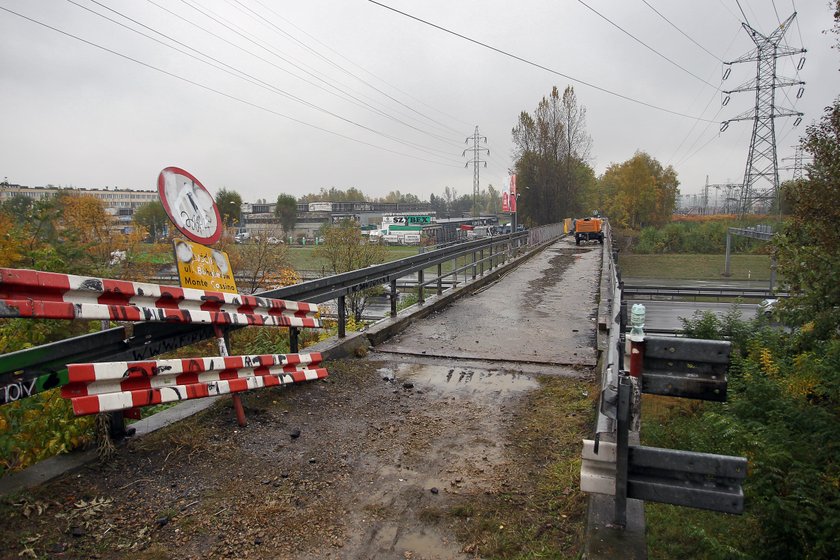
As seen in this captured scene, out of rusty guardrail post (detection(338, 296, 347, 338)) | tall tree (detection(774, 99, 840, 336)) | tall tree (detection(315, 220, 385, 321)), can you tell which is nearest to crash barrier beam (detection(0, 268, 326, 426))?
rusty guardrail post (detection(338, 296, 347, 338))

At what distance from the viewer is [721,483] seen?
8.29 feet

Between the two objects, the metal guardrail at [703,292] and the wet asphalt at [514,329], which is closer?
the wet asphalt at [514,329]

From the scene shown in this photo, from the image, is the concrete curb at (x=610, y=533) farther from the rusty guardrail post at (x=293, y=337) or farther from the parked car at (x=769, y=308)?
the parked car at (x=769, y=308)

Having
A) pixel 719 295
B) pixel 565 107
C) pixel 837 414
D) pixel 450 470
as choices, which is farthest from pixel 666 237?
pixel 450 470

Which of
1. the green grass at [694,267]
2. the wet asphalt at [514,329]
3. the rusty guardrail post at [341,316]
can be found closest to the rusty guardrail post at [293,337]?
the rusty guardrail post at [341,316]

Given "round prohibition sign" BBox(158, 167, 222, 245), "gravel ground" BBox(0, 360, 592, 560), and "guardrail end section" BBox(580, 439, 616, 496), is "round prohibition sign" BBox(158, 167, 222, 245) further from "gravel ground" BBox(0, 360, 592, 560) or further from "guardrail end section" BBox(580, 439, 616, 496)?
"guardrail end section" BBox(580, 439, 616, 496)

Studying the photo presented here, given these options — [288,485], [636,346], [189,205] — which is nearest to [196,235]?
[189,205]

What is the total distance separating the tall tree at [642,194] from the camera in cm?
7844

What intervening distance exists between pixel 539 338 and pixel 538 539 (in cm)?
530

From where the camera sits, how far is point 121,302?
143 inches

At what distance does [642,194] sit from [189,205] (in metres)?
82.1

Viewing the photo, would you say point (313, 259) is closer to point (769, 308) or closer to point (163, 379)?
point (769, 308)

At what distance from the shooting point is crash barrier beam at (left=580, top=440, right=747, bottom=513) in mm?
2488

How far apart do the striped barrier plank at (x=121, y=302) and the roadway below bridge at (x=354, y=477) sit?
33.4 inches
